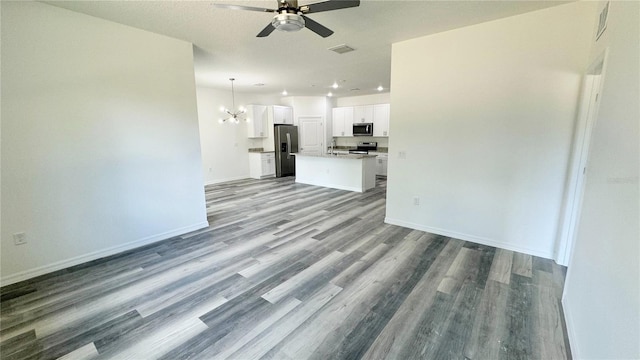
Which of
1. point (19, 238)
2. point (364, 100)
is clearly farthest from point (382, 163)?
point (19, 238)

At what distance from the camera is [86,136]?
283cm

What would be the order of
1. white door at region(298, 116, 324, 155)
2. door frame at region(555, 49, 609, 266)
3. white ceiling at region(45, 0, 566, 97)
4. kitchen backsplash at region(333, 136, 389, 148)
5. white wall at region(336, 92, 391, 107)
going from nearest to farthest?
door frame at region(555, 49, 609, 266) → white ceiling at region(45, 0, 566, 97) → white wall at region(336, 92, 391, 107) → kitchen backsplash at region(333, 136, 389, 148) → white door at region(298, 116, 324, 155)

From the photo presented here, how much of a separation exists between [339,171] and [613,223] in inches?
214

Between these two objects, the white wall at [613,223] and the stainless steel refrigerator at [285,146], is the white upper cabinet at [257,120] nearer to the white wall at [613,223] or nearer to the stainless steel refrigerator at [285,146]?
the stainless steel refrigerator at [285,146]

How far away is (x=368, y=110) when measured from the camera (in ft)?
27.5

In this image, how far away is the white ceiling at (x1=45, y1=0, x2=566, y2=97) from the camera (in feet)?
8.38

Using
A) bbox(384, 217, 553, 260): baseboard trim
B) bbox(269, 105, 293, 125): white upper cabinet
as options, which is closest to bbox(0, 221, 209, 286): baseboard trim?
bbox(384, 217, 553, 260): baseboard trim

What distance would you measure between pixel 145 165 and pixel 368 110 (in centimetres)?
673

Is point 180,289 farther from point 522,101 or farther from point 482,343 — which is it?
point 522,101

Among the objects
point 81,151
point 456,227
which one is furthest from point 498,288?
point 81,151

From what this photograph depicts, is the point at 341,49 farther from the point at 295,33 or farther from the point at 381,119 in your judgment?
the point at 381,119

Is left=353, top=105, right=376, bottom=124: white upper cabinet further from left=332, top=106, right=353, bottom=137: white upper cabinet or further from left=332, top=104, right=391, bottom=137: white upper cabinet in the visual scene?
left=332, top=106, right=353, bottom=137: white upper cabinet

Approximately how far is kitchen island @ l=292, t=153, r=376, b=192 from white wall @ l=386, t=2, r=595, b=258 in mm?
2363

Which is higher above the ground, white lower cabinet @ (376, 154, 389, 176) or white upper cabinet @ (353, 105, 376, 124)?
white upper cabinet @ (353, 105, 376, 124)
